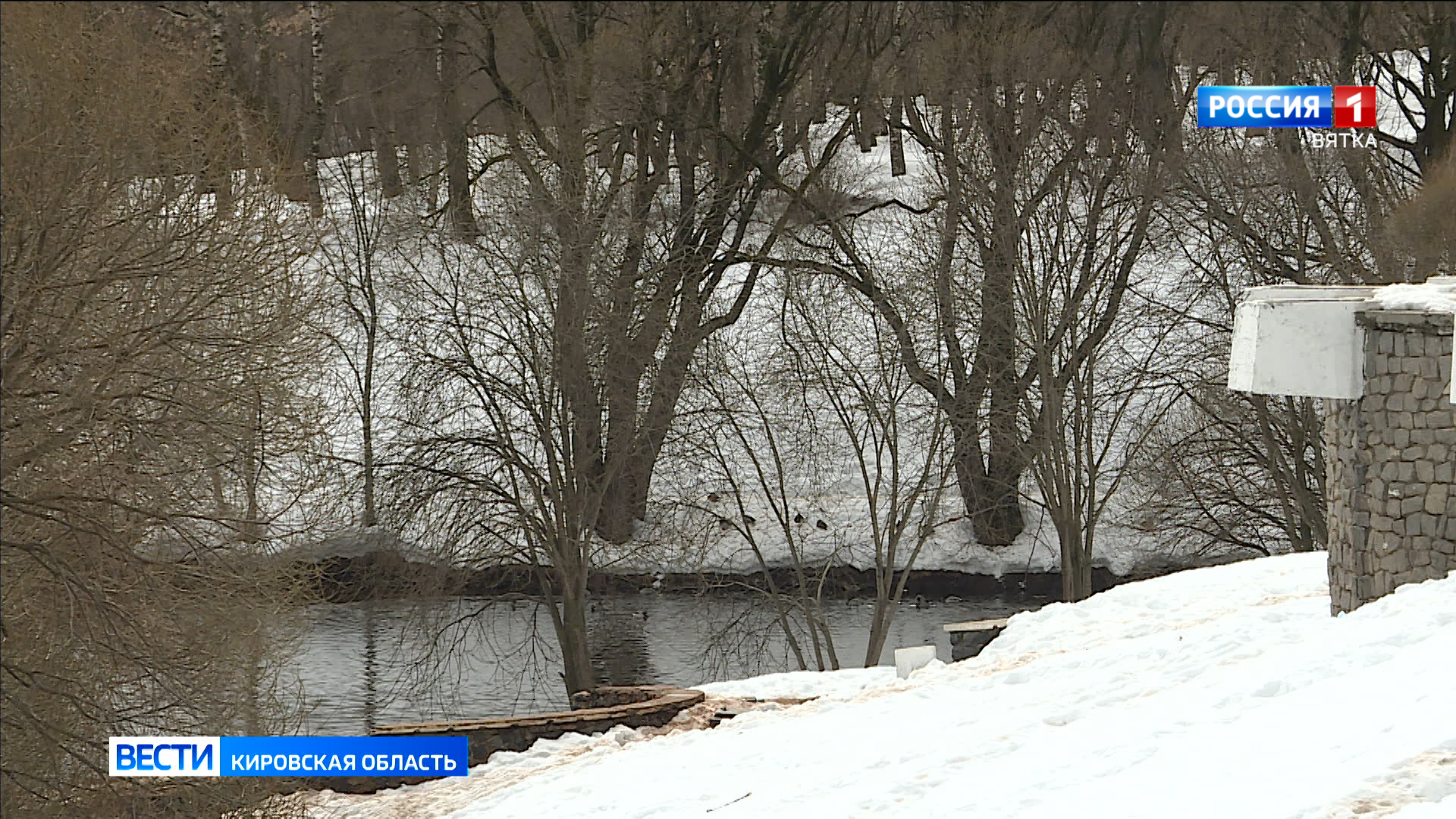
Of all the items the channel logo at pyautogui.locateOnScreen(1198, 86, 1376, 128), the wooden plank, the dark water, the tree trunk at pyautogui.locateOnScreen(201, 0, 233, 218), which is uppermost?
the channel logo at pyautogui.locateOnScreen(1198, 86, 1376, 128)

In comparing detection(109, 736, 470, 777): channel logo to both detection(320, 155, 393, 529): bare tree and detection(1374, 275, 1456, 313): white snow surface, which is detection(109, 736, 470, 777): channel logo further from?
detection(320, 155, 393, 529): bare tree

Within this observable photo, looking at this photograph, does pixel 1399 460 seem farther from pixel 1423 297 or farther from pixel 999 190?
pixel 999 190

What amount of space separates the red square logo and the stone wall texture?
13771mm

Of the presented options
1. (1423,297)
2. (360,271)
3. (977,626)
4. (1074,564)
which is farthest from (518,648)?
(1423,297)

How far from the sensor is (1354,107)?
21.5 metres

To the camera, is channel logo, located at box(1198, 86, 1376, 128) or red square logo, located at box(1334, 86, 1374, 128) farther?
red square logo, located at box(1334, 86, 1374, 128)

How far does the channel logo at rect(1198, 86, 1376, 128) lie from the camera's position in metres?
20.6

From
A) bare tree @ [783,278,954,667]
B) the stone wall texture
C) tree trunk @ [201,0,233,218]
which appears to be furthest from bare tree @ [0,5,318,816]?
bare tree @ [783,278,954,667]

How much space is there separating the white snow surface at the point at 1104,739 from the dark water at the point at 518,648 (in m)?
5.37

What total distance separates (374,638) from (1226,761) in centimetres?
1562

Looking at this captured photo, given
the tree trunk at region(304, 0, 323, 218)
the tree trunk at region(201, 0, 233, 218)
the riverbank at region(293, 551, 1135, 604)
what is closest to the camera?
the tree trunk at region(201, 0, 233, 218)

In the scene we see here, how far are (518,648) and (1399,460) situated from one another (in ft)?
39.9

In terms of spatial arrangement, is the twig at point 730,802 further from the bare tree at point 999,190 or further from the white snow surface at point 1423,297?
the bare tree at point 999,190

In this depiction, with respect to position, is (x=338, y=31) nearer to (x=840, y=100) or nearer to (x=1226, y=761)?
(x=840, y=100)
